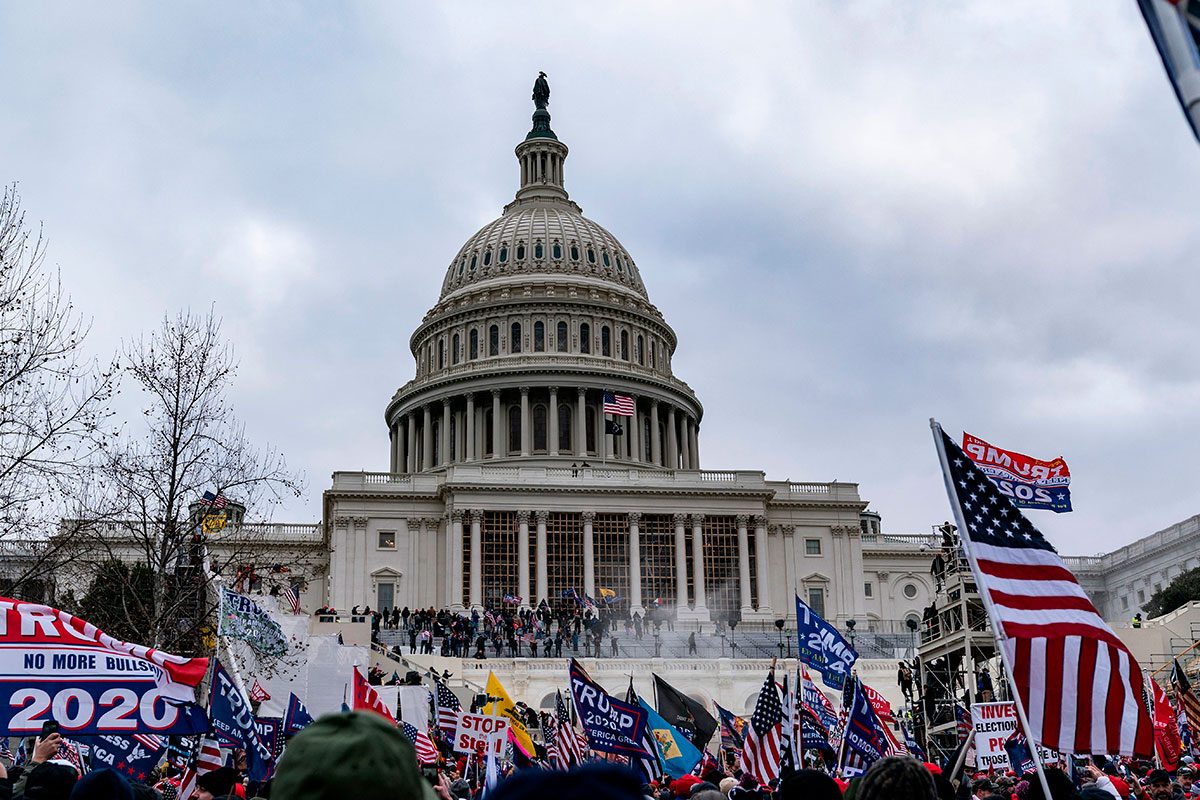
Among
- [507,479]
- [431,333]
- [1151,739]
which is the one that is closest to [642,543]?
[507,479]

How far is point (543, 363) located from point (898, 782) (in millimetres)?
91007

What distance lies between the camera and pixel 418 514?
81688 mm

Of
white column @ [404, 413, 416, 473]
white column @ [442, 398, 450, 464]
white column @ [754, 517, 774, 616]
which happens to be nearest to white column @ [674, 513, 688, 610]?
white column @ [754, 517, 774, 616]

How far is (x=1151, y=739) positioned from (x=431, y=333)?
9731cm

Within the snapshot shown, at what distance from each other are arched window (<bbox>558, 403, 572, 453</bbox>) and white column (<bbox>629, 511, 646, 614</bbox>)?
48.4ft

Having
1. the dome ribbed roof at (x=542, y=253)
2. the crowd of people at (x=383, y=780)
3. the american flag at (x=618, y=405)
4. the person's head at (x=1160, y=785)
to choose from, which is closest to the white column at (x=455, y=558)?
the american flag at (x=618, y=405)

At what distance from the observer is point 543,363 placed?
3780 inches

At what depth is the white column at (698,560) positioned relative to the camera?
3125 inches

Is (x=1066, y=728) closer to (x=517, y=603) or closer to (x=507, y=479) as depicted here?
(x=517, y=603)

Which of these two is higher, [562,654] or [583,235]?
[583,235]

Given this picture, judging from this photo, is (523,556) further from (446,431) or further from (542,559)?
(446,431)

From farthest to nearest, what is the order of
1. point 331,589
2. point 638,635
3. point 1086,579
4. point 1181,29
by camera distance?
point 1086,579 → point 331,589 → point 638,635 → point 1181,29

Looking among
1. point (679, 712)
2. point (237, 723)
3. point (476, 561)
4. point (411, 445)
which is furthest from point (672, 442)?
point (237, 723)

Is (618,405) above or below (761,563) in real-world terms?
above
